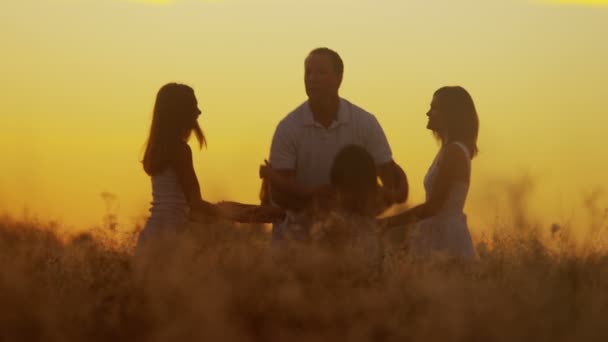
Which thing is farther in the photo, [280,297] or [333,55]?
[333,55]

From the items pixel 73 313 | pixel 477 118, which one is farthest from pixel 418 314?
pixel 477 118

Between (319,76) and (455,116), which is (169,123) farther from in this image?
(455,116)

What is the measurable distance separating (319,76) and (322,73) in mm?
37

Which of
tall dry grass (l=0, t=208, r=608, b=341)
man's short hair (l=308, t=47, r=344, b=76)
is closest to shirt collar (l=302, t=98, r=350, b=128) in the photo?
man's short hair (l=308, t=47, r=344, b=76)

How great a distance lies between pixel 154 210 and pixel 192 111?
81 cm

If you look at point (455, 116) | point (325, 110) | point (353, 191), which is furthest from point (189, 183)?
point (455, 116)

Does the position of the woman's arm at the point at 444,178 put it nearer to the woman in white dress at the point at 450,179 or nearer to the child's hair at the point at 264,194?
the woman in white dress at the point at 450,179

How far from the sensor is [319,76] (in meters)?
10.3

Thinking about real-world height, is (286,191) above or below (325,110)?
below

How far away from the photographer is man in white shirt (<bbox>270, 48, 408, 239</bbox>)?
10.3 metres

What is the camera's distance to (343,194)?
9.35m

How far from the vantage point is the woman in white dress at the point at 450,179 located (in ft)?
33.3

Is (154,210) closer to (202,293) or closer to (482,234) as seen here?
(482,234)

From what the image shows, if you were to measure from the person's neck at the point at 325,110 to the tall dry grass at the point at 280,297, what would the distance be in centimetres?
197
